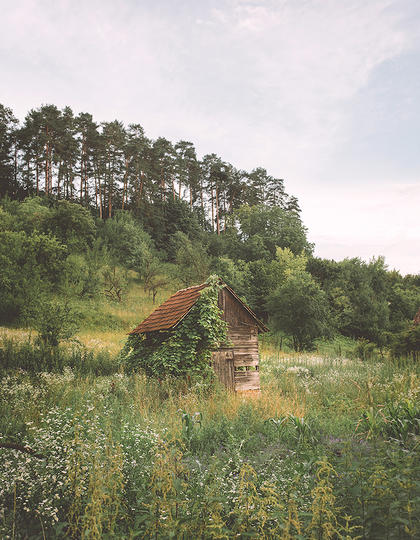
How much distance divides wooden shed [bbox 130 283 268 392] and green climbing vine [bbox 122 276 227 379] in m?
0.32

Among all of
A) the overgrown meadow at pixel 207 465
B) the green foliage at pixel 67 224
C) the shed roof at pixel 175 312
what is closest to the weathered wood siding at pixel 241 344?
the shed roof at pixel 175 312

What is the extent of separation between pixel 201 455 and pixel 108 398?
443 cm

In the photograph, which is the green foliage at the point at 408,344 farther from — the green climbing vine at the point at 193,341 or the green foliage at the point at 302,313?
the green foliage at the point at 302,313

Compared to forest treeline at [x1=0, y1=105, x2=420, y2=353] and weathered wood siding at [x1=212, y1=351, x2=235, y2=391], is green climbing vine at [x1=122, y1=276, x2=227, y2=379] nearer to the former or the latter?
weathered wood siding at [x1=212, y1=351, x2=235, y2=391]

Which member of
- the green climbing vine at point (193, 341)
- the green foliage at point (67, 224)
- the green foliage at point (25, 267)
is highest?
the green foliage at point (67, 224)

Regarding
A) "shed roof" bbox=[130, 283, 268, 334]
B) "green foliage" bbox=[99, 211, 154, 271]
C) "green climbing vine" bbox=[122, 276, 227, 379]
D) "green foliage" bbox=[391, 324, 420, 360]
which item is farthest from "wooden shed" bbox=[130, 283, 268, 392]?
"green foliage" bbox=[99, 211, 154, 271]

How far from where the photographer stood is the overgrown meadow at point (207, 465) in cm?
270

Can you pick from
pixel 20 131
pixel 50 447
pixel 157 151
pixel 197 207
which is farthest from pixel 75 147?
pixel 50 447

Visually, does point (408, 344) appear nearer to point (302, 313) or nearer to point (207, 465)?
point (207, 465)

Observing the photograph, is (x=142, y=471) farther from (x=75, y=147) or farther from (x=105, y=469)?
(x=75, y=147)

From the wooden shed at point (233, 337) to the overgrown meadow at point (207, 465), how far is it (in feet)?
4.16

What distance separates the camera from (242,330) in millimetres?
12453

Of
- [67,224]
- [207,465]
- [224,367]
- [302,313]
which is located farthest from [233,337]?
[67,224]

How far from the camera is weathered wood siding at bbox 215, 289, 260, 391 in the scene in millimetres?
12008
